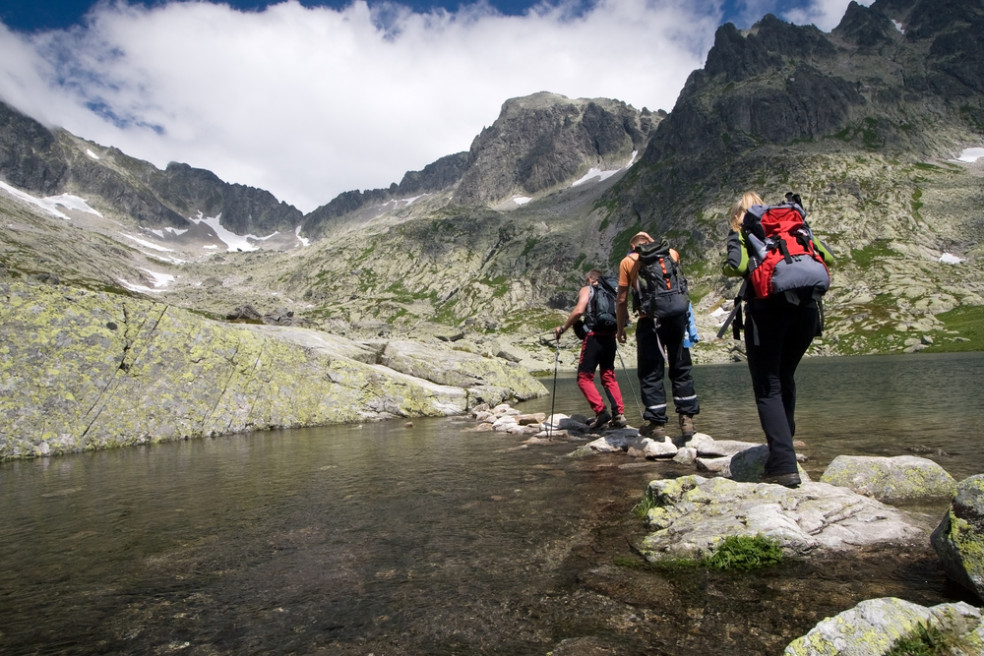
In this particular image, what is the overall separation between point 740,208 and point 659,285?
3.09m

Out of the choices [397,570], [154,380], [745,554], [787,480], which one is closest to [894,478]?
[787,480]

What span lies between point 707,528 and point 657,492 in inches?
43.1

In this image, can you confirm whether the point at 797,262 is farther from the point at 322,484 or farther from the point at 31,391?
the point at 31,391

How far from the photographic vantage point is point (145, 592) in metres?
5.10

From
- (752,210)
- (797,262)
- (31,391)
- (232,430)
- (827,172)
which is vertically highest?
(827,172)

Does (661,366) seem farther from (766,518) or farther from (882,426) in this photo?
(882,426)

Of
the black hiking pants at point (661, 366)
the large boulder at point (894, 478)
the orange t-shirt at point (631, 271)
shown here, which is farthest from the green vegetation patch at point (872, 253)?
the large boulder at point (894, 478)

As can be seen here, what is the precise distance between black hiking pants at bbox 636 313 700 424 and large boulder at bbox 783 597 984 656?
25.6 feet

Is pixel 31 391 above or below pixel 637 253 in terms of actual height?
below

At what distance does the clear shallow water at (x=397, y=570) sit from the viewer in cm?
396

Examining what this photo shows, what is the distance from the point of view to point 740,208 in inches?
299

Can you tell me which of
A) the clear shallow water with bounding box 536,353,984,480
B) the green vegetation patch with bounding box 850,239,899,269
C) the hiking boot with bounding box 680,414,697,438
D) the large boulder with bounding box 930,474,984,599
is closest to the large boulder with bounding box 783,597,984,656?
the large boulder with bounding box 930,474,984,599

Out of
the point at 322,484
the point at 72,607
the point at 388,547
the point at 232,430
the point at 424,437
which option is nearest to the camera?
the point at 72,607

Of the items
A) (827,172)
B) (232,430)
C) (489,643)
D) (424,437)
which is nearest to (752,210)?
(489,643)
